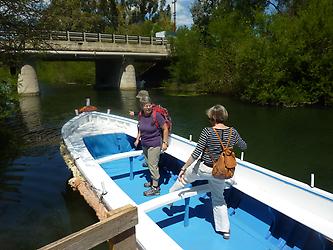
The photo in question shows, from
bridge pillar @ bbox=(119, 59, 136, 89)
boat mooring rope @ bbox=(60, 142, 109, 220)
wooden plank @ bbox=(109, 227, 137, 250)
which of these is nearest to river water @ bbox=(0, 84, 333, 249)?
boat mooring rope @ bbox=(60, 142, 109, 220)

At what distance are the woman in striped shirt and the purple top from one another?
1000mm

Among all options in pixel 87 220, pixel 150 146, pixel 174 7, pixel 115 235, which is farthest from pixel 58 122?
pixel 174 7

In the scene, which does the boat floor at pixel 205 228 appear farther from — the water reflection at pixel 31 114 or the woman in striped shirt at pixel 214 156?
the water reflection at pixel 31 114

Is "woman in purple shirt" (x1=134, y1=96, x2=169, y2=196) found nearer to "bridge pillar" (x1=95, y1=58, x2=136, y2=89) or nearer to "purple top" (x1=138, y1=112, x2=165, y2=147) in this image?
"purple top" (x1=138, y1=112, x2=165, y2=147)

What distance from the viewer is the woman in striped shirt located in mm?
4055

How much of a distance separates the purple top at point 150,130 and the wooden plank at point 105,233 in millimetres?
2675

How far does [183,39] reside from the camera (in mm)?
34531

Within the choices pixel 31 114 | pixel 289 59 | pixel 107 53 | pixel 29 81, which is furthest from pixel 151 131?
pixel 107 53

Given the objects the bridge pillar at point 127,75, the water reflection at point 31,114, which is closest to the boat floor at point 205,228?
the water reflection at point 31,114

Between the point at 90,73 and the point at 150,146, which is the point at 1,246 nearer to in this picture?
the point at 150,146

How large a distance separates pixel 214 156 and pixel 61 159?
295 inches

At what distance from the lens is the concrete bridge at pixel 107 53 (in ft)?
95.7

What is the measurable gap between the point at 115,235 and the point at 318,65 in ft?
72.1

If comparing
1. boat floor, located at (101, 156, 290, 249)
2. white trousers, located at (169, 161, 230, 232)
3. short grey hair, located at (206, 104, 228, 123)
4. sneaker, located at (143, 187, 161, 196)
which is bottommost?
boat floor, located at (101, 156, 290, 249)
